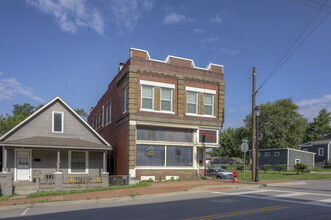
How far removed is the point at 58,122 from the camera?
2245 centimetres

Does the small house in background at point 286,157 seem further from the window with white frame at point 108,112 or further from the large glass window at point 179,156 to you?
the window with white frame at point 108,112

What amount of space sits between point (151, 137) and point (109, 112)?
26.4 feet

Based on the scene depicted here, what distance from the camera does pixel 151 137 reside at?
2073cm

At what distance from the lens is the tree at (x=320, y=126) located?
83875mm

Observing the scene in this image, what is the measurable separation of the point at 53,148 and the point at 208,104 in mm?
11228

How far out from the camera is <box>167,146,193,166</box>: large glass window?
21.2m

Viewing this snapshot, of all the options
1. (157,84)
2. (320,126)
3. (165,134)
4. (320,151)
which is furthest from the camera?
(320,126)

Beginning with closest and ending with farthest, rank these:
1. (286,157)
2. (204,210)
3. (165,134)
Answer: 1. (204,210)
2. (165,134)
3. (286,157)

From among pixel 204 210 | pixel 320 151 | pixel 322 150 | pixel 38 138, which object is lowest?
pixel 320 151

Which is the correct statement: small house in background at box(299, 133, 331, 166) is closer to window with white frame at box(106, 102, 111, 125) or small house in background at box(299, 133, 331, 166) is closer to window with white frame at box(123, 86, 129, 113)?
window with white frame at box(106, 102, 111, 125)

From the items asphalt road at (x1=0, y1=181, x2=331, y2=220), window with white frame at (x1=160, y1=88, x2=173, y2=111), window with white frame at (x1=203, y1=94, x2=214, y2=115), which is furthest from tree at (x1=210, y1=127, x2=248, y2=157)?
asphalt road at (x1=0, y1=181, x2=331, y2=220)

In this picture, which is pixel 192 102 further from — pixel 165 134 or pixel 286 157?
pixel 286 157

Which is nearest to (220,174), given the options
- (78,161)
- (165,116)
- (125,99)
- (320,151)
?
(165,116)

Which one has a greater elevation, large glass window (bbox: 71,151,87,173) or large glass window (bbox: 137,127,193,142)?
large glass window (bbox: 137,127,193,142)
